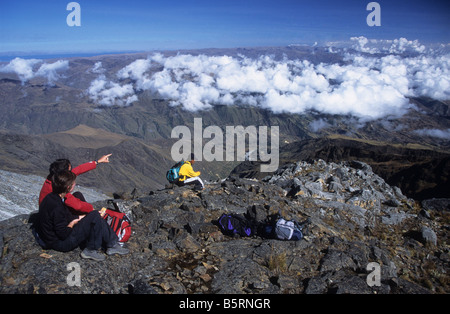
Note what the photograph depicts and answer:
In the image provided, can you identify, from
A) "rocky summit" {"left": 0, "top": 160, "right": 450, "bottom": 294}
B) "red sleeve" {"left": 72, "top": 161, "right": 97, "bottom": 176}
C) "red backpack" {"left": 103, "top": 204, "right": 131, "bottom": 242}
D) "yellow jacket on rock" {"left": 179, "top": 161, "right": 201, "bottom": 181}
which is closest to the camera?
"rocky summit" {"left": 0, "top": 160, "right": 450, "bottom": 294}

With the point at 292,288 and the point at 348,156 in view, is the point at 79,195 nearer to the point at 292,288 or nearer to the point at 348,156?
the point at 292,288

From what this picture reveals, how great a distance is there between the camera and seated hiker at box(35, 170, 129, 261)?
668cm

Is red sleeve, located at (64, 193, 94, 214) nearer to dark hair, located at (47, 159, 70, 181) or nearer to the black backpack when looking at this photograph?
dark hair, located at (47, 159, 70, 181)

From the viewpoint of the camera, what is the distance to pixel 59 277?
6.43 meters

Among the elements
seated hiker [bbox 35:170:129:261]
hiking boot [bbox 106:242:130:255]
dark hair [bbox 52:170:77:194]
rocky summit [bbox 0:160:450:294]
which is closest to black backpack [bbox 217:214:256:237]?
rocky summit [bbox 0:160:450:294]

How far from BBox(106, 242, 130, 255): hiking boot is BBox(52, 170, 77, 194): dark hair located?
2.07m

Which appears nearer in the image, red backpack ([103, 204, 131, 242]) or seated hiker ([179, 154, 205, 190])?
red backpack ([103, 204, 131, 242])

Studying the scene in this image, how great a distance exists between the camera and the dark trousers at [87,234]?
7.12 metres

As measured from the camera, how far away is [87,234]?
7289 mm

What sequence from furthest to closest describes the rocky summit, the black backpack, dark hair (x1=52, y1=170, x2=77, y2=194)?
the black backpack
the rocky summit
dark hair (x1=52, y1=170, x2=77, y2=194)

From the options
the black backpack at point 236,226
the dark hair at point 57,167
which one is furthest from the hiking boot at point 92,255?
the black backpack at point 236,226

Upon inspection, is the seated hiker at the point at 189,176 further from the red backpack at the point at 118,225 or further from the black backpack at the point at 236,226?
the red backpack at the point at 118,225
